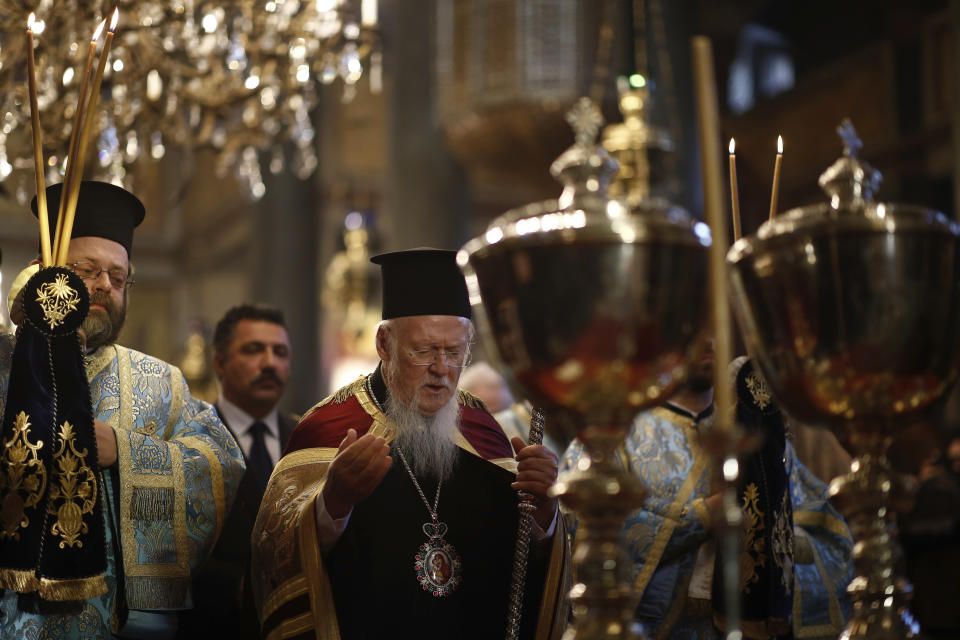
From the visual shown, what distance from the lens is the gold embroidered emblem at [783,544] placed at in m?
2.57

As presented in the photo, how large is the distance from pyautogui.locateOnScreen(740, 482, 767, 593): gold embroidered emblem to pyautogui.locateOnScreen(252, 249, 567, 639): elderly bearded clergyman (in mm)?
460

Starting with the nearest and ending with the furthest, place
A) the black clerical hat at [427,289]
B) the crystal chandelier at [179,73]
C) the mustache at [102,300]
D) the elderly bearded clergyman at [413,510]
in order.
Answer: the elderly bearded clergyman at [413,510]
the mustache at [102,300]
the black clerical hat at [427,289]
the crystal chandelier at [179,73]

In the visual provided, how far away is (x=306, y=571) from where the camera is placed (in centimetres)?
273

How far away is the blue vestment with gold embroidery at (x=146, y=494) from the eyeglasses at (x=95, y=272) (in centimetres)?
24

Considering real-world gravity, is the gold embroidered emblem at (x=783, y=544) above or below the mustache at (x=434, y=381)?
below

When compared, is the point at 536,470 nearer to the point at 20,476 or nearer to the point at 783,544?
the point at 783,544

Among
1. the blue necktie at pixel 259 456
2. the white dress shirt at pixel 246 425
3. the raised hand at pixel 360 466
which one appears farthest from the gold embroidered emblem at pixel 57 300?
the white dress shirt at pixel 246 425

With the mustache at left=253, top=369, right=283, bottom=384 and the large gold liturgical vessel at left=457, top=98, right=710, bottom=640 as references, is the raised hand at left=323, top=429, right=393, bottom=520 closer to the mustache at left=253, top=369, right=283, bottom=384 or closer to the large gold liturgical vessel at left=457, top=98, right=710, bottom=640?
the large gold liturgical vessel at left=457, top=98, right=710, bottom=640

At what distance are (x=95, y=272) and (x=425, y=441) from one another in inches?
38.6

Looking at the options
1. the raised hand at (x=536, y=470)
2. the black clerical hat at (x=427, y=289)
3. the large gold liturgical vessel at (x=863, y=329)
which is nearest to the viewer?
the large gold liturgical vessel at (x=863, y=329)

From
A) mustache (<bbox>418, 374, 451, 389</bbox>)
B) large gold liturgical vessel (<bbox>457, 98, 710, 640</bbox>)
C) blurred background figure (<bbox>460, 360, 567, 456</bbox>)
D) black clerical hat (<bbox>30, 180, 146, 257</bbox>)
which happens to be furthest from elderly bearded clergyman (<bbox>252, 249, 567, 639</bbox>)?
blurred background figure (<bbox>460, 360, 567, 456</bbox>)

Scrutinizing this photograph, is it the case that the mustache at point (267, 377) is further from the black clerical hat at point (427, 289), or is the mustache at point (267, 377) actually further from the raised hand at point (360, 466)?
the raised hand at point (360, 466)

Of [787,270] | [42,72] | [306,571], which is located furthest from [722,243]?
[42,72]

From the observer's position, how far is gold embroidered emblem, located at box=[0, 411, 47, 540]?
97.1 inches
